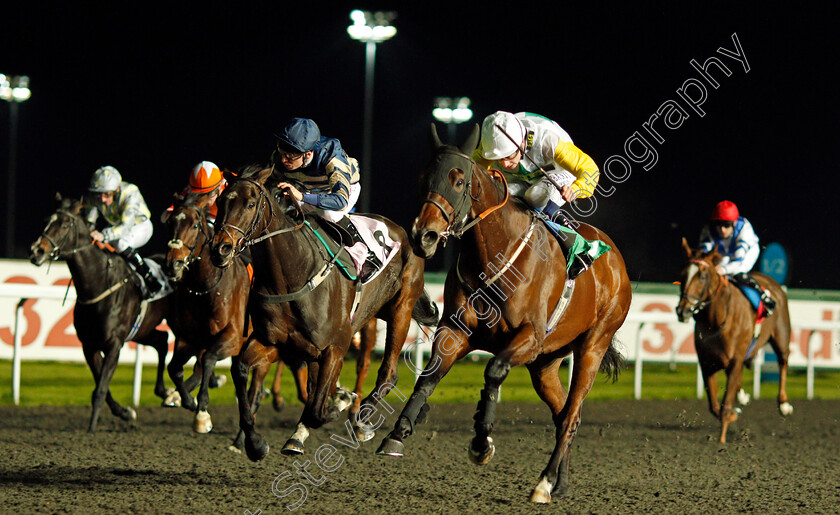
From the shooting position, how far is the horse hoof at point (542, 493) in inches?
168

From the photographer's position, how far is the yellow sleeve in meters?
4.59

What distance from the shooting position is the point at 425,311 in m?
6.12

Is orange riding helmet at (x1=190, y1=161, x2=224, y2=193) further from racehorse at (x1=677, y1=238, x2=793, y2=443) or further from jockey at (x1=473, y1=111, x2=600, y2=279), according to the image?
racehorse at (x1=677, y1=238, x2=793, y2=443)

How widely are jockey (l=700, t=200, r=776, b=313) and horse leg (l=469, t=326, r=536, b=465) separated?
14.7 feet

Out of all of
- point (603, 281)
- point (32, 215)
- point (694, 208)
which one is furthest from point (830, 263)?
point (32, 215)

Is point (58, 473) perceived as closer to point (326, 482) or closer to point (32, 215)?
point (326, 482)

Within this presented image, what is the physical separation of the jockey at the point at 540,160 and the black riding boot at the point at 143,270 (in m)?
3.43

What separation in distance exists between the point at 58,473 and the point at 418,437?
2782mm

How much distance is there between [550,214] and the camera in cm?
472

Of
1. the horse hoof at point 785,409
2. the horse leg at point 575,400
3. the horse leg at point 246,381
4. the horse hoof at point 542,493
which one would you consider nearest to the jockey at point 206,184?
the horse leg at point 246,381

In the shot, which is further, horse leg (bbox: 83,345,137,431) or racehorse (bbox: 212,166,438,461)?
horse leg (bbox: 83,345,137,431)

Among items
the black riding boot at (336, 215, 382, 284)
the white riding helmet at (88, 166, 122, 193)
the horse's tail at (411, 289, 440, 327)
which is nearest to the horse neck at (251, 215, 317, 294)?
the black riding boot at (336, 215, 382, 284)

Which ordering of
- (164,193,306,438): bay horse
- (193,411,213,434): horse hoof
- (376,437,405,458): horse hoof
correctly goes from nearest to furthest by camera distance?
1. (376,437,405,458): horse hoof
2. (193,411,213,434): horse hoof
3. (164,193,306,438): bay horse

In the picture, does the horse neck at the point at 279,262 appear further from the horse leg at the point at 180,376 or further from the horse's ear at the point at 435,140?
the horse leg at the point at 180,376
